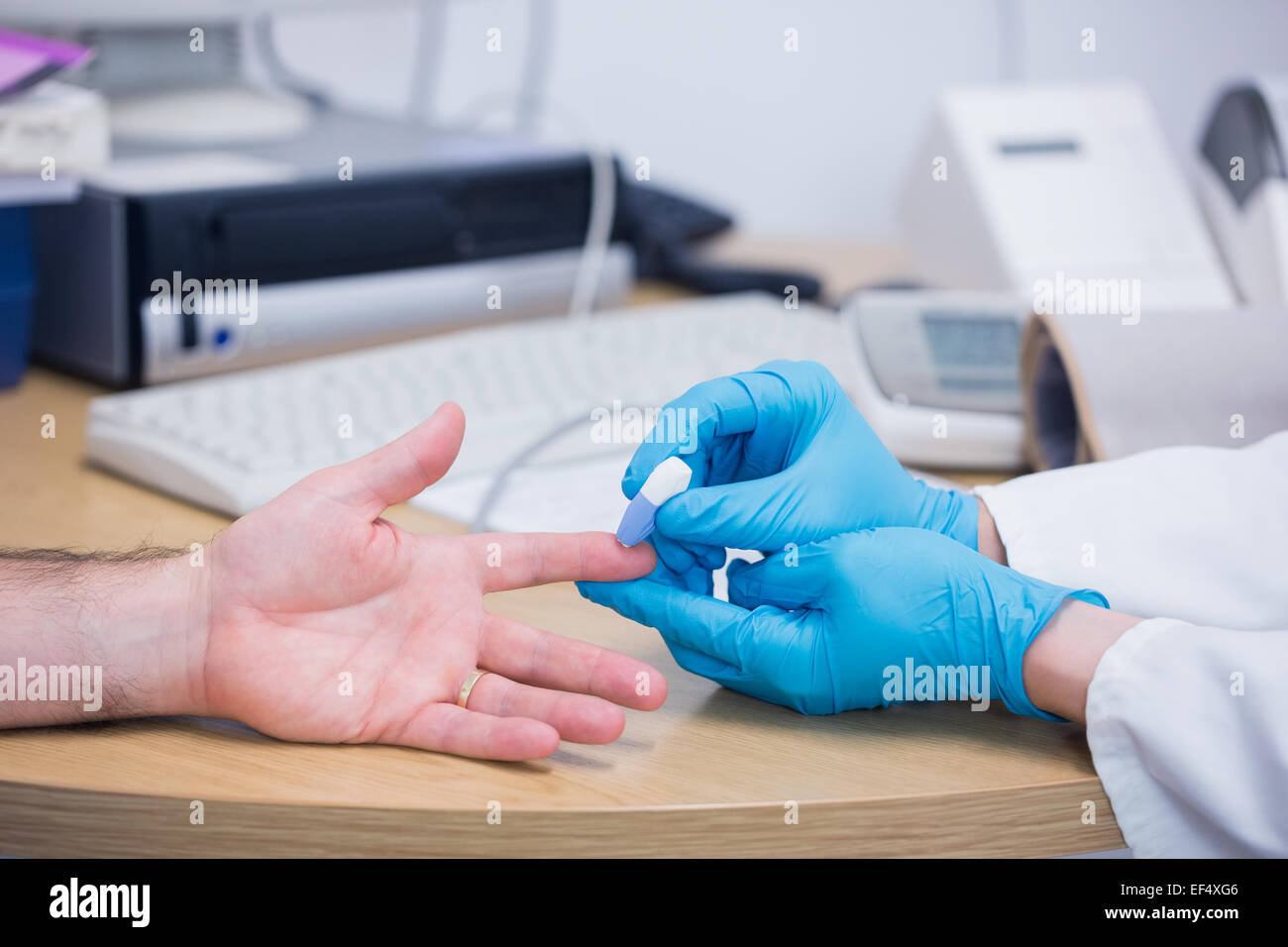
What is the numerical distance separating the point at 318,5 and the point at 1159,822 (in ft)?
3.27

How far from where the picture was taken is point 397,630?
21.1 inches

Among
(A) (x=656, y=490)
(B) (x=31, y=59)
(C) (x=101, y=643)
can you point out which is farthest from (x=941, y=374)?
(B) (x=31, y=59)

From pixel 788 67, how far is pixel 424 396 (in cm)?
99

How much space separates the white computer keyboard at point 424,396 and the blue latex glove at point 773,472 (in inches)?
8.4

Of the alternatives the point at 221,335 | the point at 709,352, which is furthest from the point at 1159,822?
the point at 221,335

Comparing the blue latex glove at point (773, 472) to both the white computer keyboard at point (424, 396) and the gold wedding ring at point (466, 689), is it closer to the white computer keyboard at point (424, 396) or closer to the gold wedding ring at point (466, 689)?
the gold wedding ring at point (466, 689)

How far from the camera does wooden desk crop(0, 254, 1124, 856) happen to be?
1.46 feet

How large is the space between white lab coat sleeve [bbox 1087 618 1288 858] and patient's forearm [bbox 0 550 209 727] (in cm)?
38

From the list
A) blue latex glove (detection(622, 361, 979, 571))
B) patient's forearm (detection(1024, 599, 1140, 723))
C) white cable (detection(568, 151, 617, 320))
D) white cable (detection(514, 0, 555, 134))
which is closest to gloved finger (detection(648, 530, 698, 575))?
blue latex glove (detection(622, 361, 979, 571))

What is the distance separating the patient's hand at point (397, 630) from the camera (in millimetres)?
495

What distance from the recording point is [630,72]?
165 cm

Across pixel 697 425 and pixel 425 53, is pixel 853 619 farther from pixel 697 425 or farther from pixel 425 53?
pixel 425 53

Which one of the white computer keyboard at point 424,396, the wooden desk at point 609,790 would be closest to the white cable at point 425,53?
the white computer keyboard at point 424,396

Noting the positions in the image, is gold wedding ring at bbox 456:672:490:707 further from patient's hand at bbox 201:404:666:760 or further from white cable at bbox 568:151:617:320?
white cable at bbox 568:151:617:320
